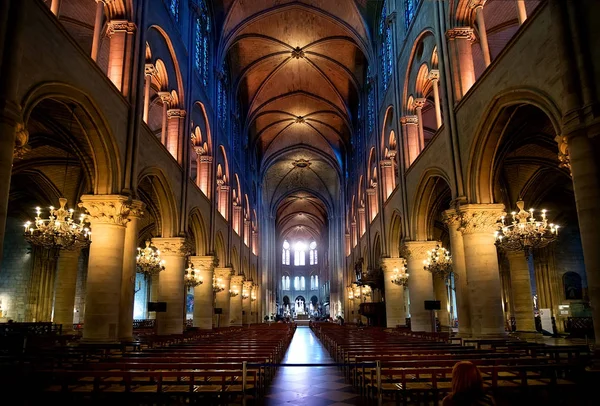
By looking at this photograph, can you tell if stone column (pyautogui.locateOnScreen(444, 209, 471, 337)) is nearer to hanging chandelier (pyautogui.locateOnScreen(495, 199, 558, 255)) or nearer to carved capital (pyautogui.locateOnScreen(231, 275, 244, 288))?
hanging chandelier (pyautogui.locateOnScreen(495, 199, 558, 255))

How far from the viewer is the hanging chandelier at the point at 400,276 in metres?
22.0

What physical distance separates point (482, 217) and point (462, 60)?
5145 millimetres

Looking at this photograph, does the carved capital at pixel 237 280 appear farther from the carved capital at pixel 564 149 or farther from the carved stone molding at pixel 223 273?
the carved capital at pixel 564 149

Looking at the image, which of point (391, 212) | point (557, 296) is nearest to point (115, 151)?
point (391, 212)

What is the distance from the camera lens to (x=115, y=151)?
1249 cm

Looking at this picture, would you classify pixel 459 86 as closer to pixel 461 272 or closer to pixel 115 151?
pixel 461 272

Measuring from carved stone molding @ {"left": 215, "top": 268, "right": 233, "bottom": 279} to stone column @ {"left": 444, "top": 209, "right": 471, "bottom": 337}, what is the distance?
1771 centimetres

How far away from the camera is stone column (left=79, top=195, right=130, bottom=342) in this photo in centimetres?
1179

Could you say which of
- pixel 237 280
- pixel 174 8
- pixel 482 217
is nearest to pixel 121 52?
pixel 174 8

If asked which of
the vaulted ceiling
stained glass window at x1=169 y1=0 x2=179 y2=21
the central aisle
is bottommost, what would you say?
the central aisle

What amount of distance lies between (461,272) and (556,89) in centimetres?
639

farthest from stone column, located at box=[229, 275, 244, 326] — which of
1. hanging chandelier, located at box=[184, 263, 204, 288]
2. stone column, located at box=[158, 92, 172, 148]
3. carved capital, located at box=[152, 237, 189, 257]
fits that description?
stone column, located at box=[158, 92, 172, 148]

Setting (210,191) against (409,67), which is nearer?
(409,67)

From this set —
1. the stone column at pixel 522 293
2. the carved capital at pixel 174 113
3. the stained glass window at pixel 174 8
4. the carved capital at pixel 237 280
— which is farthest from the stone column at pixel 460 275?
the carved capital at pixel 237 280
